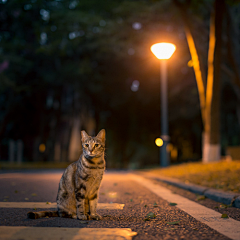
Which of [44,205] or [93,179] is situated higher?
[93,179]

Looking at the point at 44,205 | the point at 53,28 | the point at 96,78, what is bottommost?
the point at 44,205

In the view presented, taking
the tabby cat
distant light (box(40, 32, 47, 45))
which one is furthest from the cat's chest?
distant light (box(40, 32, 47, 45))

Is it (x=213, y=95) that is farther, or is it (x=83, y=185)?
(x=213, y=95)

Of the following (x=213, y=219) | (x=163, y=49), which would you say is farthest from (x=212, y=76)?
(x=213, y=219)

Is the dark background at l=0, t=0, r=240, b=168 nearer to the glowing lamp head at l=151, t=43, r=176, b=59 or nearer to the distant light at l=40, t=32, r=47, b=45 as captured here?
the distant light at l=40, t=32, r=47, b=45

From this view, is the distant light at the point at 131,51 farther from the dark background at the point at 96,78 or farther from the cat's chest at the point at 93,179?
the cat's chest at the point at 93,179

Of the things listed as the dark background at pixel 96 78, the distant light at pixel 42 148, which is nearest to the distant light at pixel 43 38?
the dark background at pixel 96 78

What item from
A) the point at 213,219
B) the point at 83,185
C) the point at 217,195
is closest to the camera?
the point at 83,185

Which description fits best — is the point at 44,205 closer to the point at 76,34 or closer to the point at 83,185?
the point at 83,185

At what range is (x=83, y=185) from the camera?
487 centimetres

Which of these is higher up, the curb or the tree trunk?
the tree trunk

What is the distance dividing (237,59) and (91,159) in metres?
15.2

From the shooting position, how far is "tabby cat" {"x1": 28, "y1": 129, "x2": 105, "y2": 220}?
16.0ft

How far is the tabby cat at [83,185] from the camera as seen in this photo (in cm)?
486
